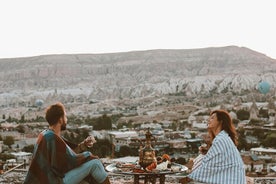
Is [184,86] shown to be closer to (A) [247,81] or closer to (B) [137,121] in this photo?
(A) [247,81]

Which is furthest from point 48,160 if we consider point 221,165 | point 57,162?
point 221,165

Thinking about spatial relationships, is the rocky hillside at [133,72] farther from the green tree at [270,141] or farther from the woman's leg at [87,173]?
the woman's leg at [87,173]

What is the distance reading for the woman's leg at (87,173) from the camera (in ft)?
10.2

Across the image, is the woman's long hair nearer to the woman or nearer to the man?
the woman

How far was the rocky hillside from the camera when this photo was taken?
91.2 m

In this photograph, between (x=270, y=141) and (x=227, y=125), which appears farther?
(x=270, y=141)

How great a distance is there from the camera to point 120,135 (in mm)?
36000

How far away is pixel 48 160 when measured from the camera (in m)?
3.05

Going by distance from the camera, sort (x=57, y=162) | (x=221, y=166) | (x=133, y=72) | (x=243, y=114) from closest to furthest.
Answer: (x=221, y=166), (x=57, y=162), (x=243, y=114), (x=133, y=72)

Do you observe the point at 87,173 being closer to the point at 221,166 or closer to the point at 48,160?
the point at 48,160

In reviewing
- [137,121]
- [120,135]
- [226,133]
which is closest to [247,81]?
[137,121]

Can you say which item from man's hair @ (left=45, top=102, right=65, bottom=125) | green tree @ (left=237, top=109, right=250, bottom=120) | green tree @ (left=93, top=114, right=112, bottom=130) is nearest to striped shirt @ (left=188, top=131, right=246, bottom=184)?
man's hair @ (left=45, top=102, right=65, bottom=125)

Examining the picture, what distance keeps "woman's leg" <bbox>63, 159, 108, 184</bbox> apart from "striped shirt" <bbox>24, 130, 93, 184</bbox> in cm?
5

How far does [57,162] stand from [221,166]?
102 centimetres
